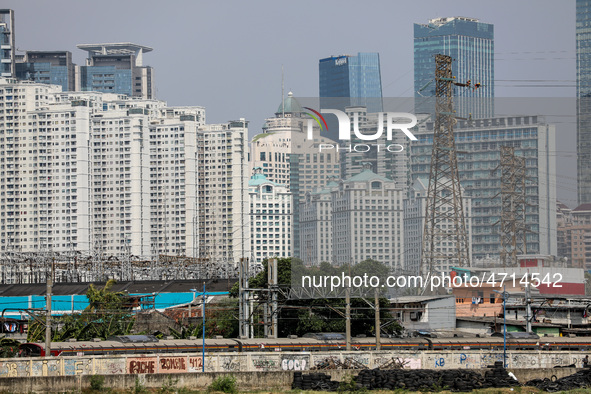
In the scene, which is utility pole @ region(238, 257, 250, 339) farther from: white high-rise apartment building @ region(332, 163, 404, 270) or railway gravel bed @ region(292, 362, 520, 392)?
railway gravel bed @ region(292, 362, 520, 392)

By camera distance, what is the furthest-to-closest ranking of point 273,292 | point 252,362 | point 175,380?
point 273,292 → point 252,362 → point 175,380

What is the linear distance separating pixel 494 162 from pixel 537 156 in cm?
371

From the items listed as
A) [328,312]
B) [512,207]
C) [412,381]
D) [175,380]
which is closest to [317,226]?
[328,312]

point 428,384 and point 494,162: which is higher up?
point 494,162

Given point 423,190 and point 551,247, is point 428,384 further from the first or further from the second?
point 551,247

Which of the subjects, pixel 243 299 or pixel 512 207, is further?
pixel 512 207

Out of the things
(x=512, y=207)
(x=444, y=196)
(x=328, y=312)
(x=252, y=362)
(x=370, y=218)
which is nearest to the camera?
(x=252, y=362)

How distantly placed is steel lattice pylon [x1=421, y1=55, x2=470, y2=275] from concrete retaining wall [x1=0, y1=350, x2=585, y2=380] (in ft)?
51.9

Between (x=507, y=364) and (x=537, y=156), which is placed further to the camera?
(x=537, y=156)

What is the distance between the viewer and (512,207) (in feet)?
244

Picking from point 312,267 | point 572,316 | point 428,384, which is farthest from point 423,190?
point 428,384

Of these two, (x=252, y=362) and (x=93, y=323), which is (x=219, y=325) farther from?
(x=252, y=362)

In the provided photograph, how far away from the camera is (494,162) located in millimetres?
75812

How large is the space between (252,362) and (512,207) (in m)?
30.8
